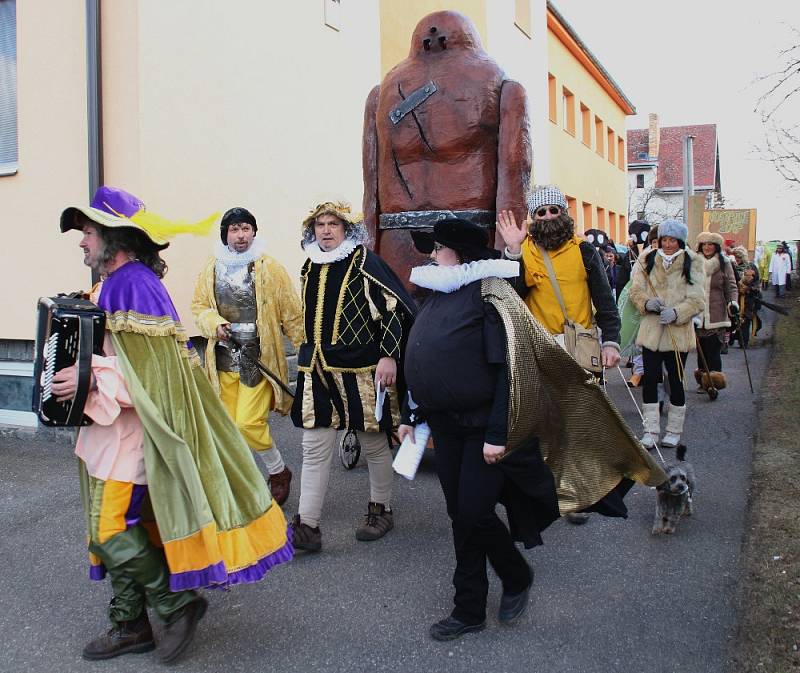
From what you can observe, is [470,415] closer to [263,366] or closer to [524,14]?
[263,366]

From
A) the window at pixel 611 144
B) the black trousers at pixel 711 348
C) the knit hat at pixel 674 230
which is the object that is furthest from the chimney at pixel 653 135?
the knit hat at pixel 674 230

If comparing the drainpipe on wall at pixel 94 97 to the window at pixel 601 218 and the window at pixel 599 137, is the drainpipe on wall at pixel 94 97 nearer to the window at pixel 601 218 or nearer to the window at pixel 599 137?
the window at pixel 601 218

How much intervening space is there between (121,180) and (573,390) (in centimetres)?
473

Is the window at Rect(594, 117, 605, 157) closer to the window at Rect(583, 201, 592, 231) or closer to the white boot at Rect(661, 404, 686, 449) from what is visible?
the window at Rect(583, 201, 592, 231)


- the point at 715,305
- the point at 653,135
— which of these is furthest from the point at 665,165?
the point at 715,305

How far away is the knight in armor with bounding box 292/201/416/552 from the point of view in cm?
404

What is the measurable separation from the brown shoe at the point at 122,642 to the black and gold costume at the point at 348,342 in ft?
4.38

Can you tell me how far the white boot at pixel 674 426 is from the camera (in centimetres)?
605

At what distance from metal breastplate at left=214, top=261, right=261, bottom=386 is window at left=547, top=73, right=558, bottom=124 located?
638 inches

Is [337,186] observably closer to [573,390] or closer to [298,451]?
[298,451]

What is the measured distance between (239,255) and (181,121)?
109 inches

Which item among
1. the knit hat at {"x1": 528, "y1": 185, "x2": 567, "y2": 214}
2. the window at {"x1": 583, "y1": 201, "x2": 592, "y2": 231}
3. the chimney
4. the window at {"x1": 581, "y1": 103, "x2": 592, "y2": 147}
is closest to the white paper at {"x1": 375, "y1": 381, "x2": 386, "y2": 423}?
the knit hat at {"x1": 528, "y1": 185, "x2": 567, "y2": 214}

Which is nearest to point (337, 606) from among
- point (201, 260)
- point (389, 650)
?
point (389, 650)

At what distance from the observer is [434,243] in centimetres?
324
